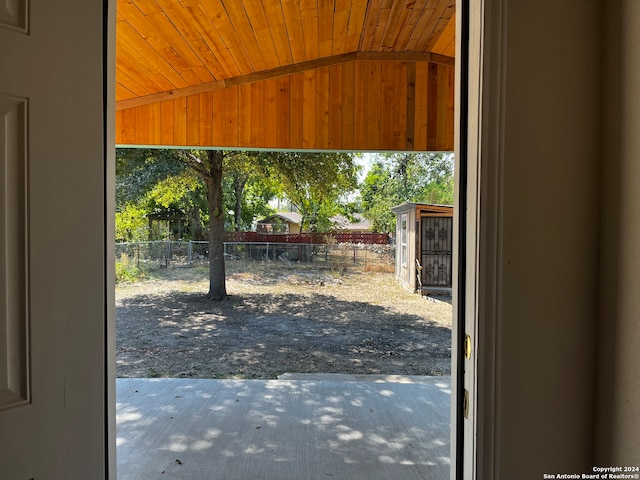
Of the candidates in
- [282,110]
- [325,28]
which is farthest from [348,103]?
Result: [325,28]

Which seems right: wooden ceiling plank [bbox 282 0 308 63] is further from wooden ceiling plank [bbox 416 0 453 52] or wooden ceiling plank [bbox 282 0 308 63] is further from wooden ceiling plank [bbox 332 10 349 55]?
wooden ceiling plank [bbox 416 0 453 52]

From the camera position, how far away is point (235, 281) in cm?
1034

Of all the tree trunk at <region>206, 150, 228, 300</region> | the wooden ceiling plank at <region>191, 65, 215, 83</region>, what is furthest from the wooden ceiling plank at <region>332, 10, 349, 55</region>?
the tree trunk at <region>206, 150, 228, 300</region>

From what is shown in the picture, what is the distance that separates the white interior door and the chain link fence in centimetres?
1080

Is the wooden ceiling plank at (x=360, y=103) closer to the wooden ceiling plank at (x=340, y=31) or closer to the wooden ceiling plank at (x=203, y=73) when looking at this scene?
Answer: the wooden ceiling plank at (x=340, y=31)

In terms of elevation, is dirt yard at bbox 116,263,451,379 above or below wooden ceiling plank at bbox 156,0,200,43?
below

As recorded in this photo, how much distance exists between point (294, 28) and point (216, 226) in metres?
6.64

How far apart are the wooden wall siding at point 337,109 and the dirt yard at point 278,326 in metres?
3.11

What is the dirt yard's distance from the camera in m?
5.33

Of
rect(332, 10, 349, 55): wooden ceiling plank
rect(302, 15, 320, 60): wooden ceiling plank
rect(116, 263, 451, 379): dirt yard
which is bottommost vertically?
rect(116, 263, 451, 379): dirt yard

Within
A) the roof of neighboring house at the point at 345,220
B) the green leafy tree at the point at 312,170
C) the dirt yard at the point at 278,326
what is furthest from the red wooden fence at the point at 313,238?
the green leafy tree at the point at 312,170

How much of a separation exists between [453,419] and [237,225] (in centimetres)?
1381

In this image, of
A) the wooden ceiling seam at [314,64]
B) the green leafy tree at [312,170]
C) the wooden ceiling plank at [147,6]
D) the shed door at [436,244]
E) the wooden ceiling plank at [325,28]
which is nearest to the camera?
the wooden ceiling plank at [147,6]

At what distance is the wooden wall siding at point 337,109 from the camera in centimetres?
307
